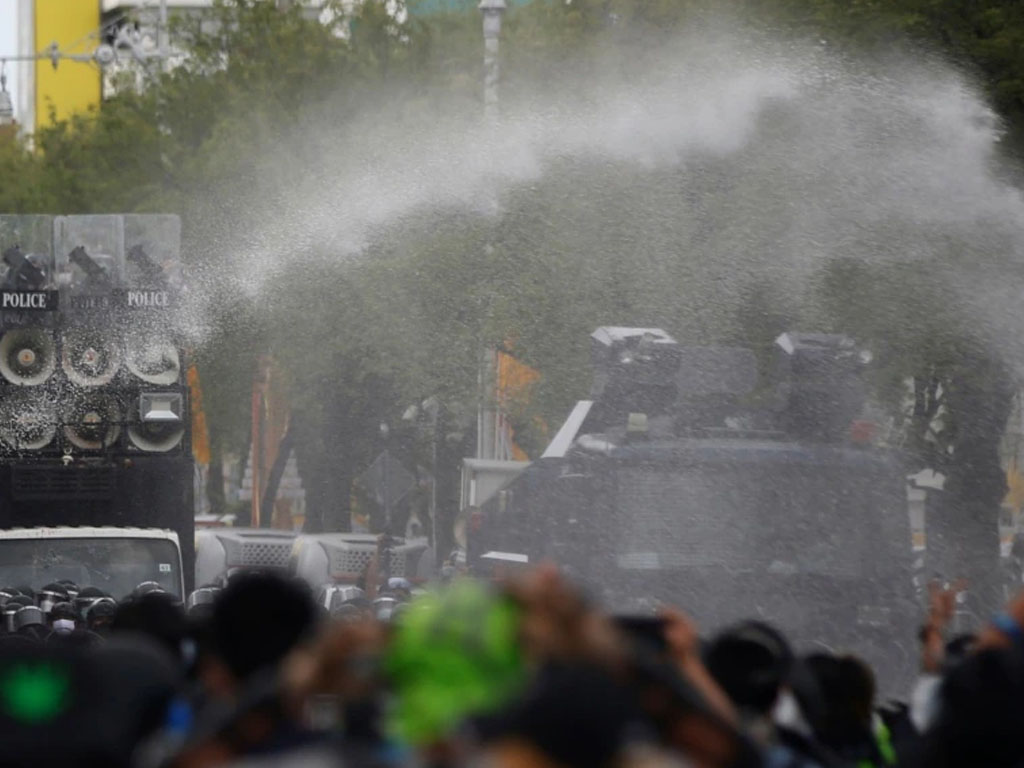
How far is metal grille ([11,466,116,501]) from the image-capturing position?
826 inches

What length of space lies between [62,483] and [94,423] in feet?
2.00

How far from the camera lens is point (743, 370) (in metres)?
17.0

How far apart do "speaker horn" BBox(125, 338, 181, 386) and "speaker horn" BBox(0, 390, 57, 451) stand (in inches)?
31.8

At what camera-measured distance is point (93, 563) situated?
19.3m

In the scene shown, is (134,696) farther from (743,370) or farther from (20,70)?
(20,70)

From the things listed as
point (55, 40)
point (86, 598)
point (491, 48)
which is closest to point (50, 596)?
point (86, 598)

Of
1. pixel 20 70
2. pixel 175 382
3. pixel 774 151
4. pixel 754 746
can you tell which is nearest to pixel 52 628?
pixel 175 382

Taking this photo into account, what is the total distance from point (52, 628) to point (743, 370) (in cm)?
521

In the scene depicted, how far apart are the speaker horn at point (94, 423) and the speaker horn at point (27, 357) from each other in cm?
49

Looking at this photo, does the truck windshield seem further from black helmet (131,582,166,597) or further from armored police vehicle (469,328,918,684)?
armored police vehicle (469,328,918,684)

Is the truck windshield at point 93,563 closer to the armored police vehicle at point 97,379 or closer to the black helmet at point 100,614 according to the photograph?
the armored police vehicle at point 97,379

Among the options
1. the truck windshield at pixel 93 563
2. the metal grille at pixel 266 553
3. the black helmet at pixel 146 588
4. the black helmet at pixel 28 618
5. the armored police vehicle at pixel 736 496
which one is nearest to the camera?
the black helmet at pixel 28 618

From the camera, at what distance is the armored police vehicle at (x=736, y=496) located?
15.4 meters

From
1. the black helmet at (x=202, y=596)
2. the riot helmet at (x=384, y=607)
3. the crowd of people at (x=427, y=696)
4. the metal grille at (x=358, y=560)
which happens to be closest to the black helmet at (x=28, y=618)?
the black helmet at (x=202, y=596)
